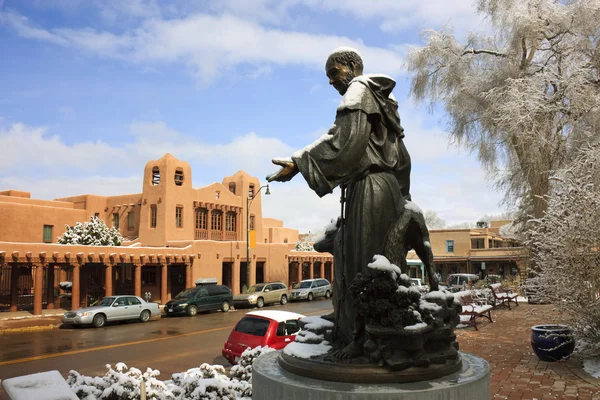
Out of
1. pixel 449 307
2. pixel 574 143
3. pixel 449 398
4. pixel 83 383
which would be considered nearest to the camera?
pixel 449 398

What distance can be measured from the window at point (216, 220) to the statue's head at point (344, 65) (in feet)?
117

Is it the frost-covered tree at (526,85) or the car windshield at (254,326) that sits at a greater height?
the frost-covered tree at (526,85)

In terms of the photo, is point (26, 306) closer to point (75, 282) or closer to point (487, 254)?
point (75, 282)

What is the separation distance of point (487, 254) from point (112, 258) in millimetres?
40094

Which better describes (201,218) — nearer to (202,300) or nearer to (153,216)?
(153,216)

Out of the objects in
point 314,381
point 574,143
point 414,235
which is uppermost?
point 574,143

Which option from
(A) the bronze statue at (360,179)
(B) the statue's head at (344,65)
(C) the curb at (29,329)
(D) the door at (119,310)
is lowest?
(C) the curb at (29,329)

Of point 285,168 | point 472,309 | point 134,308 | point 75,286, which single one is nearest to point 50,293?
point 75,286

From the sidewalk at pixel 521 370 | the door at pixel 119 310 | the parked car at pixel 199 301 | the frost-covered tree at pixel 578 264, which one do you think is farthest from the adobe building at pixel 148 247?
the frost-covered tree at pixel 578 264

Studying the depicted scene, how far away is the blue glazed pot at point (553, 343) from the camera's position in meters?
10.1

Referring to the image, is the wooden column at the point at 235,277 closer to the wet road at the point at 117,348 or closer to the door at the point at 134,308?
the door at the point at 134,308

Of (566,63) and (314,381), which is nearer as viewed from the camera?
(314,381)

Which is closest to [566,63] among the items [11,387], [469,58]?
[469,58]

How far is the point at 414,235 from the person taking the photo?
4.23m
